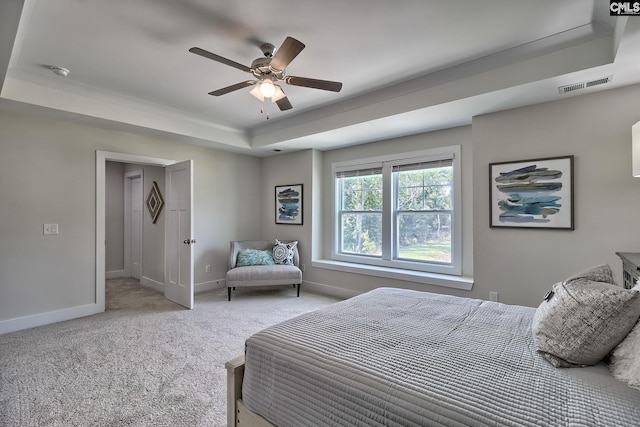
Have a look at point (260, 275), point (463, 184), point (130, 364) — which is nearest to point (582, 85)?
point (463, 184)

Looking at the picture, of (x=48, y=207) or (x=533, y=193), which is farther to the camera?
(x=48, y=207)

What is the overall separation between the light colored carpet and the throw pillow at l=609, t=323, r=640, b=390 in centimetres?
195

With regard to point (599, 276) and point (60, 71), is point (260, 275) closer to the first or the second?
point (60, 71)

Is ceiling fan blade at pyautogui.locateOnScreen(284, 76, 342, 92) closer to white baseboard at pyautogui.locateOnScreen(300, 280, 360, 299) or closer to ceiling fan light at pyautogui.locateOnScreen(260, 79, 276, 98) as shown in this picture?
ceiling fan light at pyautogui.locateOnScreen(260, 79, 276, 98)

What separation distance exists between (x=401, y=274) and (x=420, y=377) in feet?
9.58

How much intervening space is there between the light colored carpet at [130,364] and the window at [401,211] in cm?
127

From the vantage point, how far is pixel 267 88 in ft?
8.20

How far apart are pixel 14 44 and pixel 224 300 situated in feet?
11.2

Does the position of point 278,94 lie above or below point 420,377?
above

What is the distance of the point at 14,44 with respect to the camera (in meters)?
2.17

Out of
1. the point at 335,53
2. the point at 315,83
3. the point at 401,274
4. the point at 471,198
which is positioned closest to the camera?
the point at 315,83

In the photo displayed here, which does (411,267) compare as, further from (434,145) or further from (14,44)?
(14,44)

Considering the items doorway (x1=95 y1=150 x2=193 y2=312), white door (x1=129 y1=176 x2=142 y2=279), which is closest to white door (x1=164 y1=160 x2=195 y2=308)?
doorway (x1=95 y1=150 x2=193 y2=312)

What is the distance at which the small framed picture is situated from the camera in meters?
5.11
